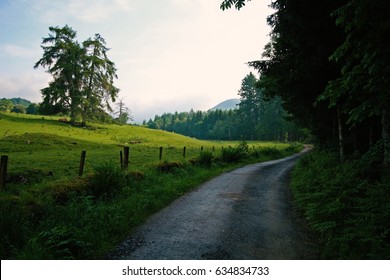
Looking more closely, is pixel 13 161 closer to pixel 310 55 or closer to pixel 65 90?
pixel 310 55

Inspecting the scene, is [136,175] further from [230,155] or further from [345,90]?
[230,155]

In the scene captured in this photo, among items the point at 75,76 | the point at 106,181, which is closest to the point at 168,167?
the point at 106,181

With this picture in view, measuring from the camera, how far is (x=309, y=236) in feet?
20.9

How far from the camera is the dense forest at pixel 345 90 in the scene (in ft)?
18.1

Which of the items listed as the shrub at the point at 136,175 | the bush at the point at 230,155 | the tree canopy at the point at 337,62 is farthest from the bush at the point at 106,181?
the bush at the point at 230,155

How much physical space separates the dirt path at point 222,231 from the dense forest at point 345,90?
0.64 meters

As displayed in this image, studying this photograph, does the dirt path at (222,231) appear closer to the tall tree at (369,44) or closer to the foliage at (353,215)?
the foliage at (353,215)

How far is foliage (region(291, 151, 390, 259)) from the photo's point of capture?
5016 millimetres

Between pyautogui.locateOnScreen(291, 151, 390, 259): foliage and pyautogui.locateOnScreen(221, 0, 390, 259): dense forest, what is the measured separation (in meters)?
0.02

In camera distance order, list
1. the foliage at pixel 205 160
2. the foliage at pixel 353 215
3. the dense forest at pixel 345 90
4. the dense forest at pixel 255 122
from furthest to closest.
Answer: the dense forest at pixel 255 122 → the foliage at pixel 205 160 → the dense forest at pixel 345 90 → the foliage at pixel 353 215

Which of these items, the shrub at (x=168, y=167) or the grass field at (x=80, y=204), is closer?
the grass field at (x=80, y=204)

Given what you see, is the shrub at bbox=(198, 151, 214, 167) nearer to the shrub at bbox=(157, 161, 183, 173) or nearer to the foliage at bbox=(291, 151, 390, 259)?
the shrub at bbox=(157, 161, 183, 173)

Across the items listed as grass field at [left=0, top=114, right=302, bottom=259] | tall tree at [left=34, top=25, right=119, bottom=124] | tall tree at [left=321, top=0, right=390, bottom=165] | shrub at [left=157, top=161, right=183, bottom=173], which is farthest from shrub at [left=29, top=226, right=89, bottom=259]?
tall tree at [left=34, top=25, right=119, bottom=124]

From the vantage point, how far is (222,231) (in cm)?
657
